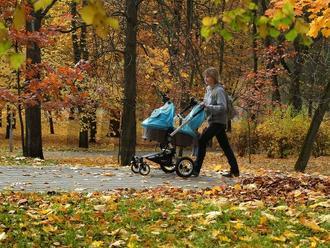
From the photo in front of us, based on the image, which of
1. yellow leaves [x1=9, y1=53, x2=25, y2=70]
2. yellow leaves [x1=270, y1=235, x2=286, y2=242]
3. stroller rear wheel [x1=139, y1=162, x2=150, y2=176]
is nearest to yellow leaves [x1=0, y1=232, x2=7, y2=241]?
yellow leaves [x1=270, y1=235, x2=286, y2=242]

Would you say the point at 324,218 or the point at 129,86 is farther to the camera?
the point at 129,86

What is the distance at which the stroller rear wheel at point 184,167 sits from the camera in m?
9.92

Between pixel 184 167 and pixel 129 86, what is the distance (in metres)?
4.55

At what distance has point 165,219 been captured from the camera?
5.99m

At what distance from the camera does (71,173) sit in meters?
10.4

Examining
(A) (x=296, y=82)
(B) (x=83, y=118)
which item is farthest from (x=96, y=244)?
(B) (x=83, y=118)

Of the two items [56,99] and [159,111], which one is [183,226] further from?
[56,99]

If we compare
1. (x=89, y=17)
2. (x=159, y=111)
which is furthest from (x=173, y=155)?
(x=89, y=17)

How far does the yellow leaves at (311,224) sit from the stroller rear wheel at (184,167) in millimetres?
4265

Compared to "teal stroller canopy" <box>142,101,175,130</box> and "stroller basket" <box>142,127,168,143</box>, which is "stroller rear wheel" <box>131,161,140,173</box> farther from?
"teal stroller canopy" <box>142,101,175,130</box>

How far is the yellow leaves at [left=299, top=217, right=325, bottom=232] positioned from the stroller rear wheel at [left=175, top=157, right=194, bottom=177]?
4.26m

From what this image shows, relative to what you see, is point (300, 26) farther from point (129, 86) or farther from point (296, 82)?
point (296, 82)

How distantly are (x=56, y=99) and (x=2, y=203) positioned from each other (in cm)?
929

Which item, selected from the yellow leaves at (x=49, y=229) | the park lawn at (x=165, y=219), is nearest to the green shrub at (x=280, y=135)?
the park lawn at (x=165, y=219)
